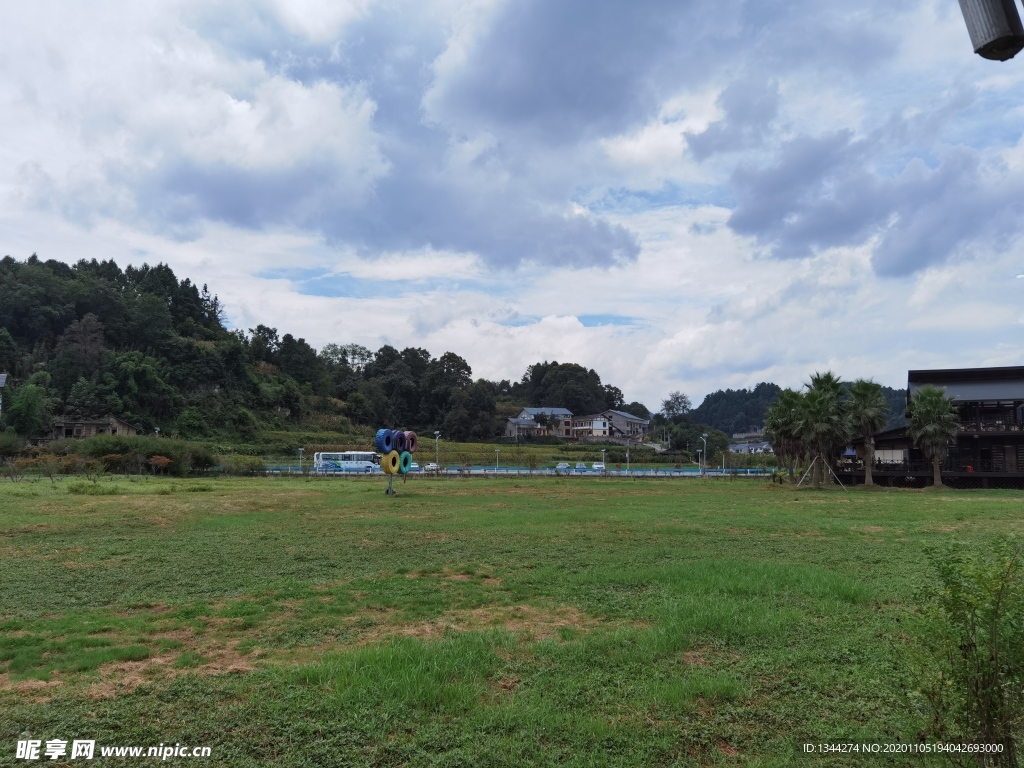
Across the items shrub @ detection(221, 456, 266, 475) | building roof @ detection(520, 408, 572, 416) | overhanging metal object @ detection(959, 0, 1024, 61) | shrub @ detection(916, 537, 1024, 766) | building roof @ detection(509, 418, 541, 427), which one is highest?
building roof @ detection(520, 408, 572, 416)

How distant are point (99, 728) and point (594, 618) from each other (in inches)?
241

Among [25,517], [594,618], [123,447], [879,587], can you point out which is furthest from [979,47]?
[123,447]

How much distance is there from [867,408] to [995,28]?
4713cm

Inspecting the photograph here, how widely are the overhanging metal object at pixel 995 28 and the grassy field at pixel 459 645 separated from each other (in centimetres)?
501

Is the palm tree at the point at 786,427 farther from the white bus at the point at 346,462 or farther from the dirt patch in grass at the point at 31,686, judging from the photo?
the dirt patch in grass at the point at 31,686

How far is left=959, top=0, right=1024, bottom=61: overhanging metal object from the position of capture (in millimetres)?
1856

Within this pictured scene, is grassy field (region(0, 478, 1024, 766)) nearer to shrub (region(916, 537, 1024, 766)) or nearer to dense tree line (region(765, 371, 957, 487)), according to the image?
shrub (region(916, 537, 1024, 766))

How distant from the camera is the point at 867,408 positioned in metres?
42.8

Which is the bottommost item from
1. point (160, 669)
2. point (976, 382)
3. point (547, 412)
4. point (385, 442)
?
point (160, 669)

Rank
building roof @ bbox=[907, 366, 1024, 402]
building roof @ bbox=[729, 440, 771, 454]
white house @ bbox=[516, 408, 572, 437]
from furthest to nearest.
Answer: building roof @ bbox=[729, 440, 771, 454] < white house @ bbox=[516, 408, 572, 437] < building roof @ bbox=[907, 366, 1024, 402]

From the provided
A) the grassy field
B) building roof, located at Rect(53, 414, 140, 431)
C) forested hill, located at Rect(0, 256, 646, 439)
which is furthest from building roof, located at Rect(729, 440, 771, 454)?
the grassy field

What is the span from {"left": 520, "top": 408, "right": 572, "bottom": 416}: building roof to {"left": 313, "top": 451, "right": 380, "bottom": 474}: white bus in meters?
53.2

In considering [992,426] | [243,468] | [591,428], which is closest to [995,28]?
[992,426]

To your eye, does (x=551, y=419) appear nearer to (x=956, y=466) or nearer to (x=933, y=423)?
(x=956, y=466)
